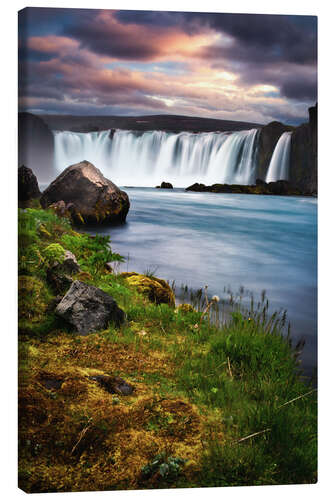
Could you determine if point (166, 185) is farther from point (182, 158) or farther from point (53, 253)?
point (53, 253)

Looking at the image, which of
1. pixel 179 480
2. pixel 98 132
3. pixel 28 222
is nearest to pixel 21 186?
pixel 28 222

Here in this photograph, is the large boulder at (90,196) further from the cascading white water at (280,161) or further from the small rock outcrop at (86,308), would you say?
the cascading white water at (280,161)

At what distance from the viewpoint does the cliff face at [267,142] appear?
440 cm

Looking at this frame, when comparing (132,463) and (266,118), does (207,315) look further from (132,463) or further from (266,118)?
(266,118)

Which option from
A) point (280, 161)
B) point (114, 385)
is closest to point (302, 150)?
point (280, 161)

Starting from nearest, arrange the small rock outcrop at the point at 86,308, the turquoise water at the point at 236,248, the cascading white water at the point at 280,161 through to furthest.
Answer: the small rock outcrop at the point at 86,308 → the turquoise water at the point at 236,248 → the cascading white water at the point at 280,161

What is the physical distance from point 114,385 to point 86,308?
0.66m

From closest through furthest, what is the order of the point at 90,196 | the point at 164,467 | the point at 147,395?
the point at 164,467 < the point at 147,395 < the point at 90,196

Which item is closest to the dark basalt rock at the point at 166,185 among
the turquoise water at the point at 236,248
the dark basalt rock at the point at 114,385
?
the turquoise water at the point at 236,248

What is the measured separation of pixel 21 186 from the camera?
12.7 feet

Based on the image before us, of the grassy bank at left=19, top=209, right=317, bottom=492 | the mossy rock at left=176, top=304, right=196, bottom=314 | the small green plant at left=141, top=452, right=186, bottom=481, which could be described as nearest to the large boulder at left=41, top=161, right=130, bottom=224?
the grassy bank at left=19, top=209, right=317, bottom=492

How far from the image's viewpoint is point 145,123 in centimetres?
432

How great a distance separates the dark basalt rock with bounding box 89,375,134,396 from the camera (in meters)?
3.69

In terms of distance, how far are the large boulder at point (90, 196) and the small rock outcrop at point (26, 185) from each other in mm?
237
